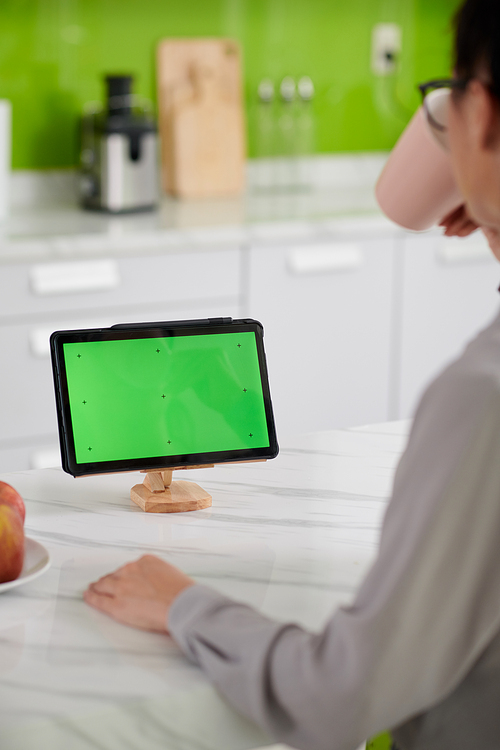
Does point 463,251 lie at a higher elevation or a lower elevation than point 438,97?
lower

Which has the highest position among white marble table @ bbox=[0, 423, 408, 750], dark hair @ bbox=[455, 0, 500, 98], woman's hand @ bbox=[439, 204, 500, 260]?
dark hair @ bbox=[455, 0, 500, 98]

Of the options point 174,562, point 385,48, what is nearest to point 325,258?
point 385,48

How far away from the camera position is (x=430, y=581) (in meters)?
0.70

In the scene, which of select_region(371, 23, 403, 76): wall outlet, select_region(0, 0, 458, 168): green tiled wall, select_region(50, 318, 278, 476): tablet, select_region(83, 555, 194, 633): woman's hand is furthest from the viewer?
select_region(371, 23, 403, 76): wall outlet

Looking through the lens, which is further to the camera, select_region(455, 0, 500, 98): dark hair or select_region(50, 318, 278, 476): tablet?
select_region(50, 318, 278, 476): tablet

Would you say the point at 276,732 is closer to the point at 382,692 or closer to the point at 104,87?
the point at 382,692

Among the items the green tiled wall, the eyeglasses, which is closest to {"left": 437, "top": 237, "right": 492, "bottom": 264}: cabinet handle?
the green tiled wall

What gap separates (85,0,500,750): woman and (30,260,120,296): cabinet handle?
1.72 m

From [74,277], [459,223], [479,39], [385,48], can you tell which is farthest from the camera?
[385,48]

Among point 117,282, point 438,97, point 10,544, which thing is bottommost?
point 117,282

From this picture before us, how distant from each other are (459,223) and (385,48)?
94.7 inches

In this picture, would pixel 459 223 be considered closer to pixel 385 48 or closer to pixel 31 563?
pixel 31 563

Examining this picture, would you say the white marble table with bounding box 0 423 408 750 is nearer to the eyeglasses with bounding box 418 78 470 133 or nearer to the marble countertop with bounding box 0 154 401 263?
the eyeglasses with bounding box 418 78 470 133

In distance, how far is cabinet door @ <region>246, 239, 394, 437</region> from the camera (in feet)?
8.71
